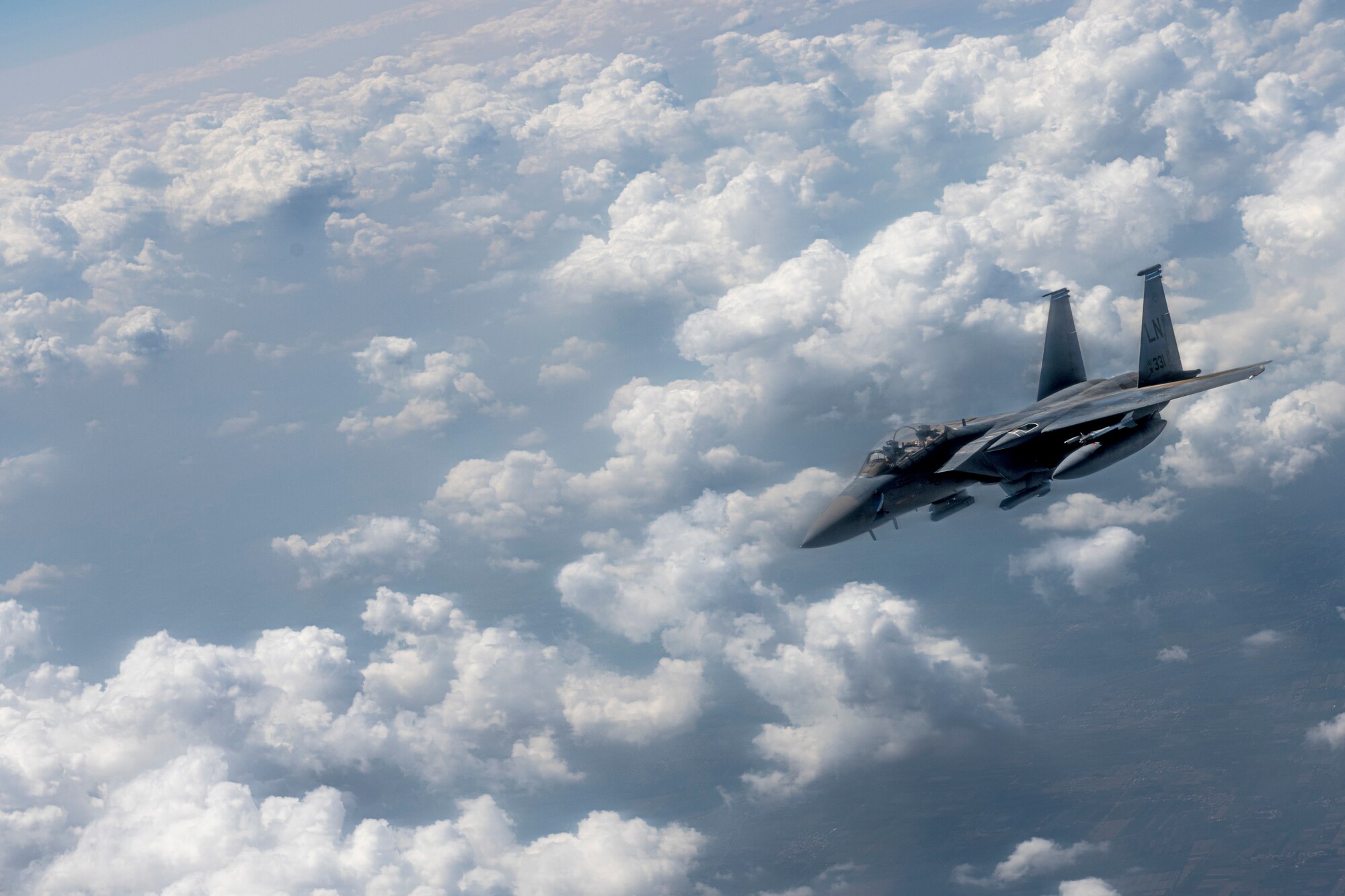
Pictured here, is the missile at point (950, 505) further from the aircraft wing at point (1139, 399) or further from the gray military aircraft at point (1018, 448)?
the aircraft wing at point (1139, 399)

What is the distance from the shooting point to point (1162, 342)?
175 ft

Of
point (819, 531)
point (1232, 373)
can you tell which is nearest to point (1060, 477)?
point (1232, 373)

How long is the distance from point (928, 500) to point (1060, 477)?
811 cm

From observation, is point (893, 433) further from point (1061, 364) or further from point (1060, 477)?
point (1061, 364)

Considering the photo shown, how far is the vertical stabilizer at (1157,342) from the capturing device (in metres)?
53.2

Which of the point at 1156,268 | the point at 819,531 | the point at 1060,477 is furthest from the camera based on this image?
the point at 1156,268

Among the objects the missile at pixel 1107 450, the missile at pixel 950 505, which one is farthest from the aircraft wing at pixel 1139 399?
the missile at pixel 950 505

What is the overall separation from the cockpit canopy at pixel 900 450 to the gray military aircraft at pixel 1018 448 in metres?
0.05

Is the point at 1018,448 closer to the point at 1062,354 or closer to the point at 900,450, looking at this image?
the point at 900,450

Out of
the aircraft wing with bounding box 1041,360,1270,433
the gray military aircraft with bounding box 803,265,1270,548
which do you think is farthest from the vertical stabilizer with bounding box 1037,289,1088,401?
the aircraft wing with bounding box 1041,360,1270,433

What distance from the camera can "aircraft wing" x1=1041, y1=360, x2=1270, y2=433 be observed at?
46.6 metres

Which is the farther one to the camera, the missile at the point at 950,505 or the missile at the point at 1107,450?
the missile at the point at 1107,450

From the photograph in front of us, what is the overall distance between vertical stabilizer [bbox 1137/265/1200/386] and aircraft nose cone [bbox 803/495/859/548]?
83.3 feet

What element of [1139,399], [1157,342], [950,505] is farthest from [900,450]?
[1157,342]
